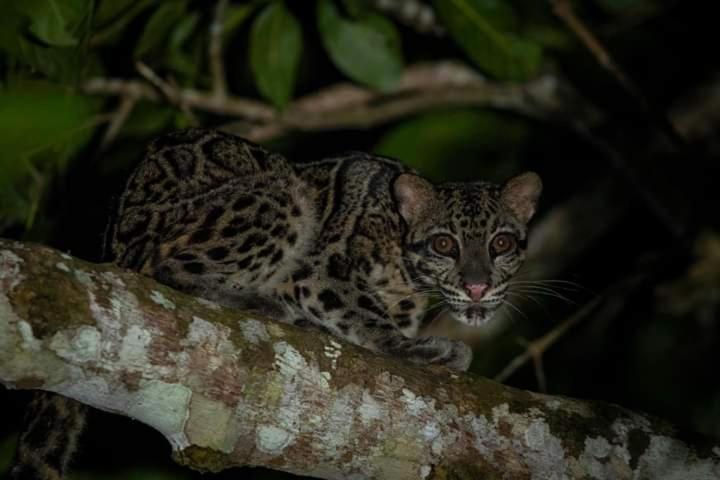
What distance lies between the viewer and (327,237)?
19.2 feet

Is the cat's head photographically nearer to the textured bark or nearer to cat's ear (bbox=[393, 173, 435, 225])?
cat's ear (bbox=[393, 173, 435, 225])

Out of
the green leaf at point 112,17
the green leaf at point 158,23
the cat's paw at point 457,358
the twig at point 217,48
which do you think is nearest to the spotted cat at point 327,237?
the cat's paw at point 457,358

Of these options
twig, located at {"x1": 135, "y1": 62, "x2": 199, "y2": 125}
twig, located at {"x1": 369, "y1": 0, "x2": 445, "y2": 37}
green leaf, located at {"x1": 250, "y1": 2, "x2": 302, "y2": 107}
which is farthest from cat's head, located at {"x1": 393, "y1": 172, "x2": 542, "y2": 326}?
twig, located at {"x1": 369, "y1": 0, "x2": 445, "y2": 37}

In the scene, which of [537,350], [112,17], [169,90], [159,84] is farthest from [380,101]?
[537,350]

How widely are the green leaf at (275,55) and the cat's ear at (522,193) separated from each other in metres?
2.00

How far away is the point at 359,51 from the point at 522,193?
1.77 m

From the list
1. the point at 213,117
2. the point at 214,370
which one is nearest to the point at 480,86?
the point at 213,117

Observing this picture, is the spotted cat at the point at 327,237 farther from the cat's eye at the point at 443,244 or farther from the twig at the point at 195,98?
the twig at the point at 195,98

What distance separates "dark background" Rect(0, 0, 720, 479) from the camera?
23.1ft

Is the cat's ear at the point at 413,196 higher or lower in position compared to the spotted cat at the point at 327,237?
higher

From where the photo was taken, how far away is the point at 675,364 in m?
10.3

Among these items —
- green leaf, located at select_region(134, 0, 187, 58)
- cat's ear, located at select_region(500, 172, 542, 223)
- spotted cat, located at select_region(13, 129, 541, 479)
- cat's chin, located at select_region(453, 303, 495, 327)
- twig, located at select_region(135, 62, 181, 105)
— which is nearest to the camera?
spotted cat, located at select_region(13, 129, 541, 479)

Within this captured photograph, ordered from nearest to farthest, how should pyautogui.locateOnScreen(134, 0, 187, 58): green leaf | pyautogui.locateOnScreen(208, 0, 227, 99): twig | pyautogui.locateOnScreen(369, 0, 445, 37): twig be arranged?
pyautogui.locateOnScreen(134, 0, 187, 58): green leaf → pyautogui.locateOnScreen(208, 0, 227, 99): twig → pyautogui.locateOnScreen(369, 0, 445, 37): twig

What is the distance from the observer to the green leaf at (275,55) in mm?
7402
